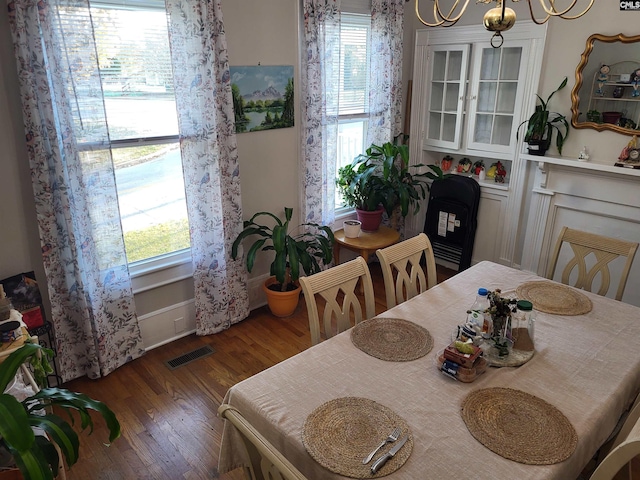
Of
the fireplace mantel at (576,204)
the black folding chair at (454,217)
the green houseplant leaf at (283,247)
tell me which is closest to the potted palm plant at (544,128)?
the fireplace mantel at (576,204)

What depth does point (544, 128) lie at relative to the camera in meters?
3.54

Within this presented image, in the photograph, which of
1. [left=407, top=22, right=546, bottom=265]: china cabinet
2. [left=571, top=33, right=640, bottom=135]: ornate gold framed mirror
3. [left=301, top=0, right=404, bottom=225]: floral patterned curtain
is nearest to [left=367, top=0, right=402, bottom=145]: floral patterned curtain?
[left=301, top=0, right=404, bottom=225]: floral patterned curtain

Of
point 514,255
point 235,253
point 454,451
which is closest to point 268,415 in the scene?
point 454,451

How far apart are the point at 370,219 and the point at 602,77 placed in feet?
6.54

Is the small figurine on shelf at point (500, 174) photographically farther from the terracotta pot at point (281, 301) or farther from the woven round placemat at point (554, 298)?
the terracotta pot at point (281, 301)

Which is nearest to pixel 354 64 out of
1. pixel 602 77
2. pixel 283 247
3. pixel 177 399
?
pixel 283 247

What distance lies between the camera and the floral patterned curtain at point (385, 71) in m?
3.90

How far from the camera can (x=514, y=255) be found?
4.09m

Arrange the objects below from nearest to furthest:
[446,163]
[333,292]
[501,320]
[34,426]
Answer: [34,426]
[501,320]
[333,292]
[446,163]

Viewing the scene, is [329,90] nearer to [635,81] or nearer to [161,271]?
[161,271]

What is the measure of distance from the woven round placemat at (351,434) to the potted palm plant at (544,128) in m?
2.81

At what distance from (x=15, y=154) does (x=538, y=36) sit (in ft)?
11.8

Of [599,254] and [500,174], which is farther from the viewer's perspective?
[500,174]

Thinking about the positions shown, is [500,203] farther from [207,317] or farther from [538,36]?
[207,317]
